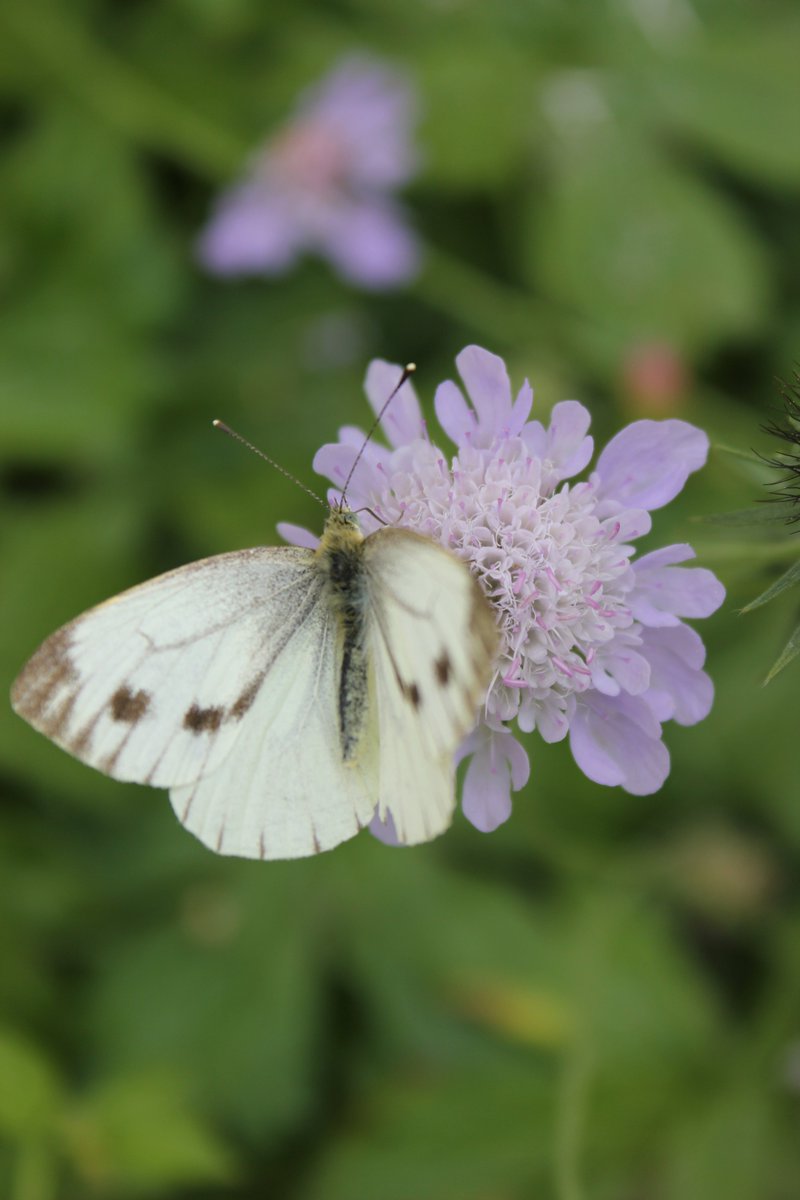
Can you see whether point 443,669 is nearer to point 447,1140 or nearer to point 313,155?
point 447,1140

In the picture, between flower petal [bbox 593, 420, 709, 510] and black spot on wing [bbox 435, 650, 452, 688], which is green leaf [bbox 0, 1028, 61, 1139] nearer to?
black spot on wing [bbox 435, 650, 452, 688]

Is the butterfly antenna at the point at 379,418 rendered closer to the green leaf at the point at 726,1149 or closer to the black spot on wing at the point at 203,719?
the black spot on wing at the point at 203,719

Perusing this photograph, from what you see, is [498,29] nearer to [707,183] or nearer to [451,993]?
[707,183]

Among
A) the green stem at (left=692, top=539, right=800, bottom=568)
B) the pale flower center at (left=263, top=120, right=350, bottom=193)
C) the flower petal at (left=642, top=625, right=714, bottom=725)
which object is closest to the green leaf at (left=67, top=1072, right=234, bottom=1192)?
the flower petal at (left=642, top=625, right=714, bottom=725)

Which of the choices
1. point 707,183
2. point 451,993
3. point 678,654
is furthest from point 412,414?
point 707,183

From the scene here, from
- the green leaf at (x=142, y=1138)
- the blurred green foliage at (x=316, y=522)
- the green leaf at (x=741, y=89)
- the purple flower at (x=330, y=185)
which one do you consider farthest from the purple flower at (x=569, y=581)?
the green leaf at (x=741, y=89)

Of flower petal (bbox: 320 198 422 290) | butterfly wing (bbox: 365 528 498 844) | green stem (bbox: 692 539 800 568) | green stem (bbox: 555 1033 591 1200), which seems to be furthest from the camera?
flower petal (bbox: 320 198 422 290)

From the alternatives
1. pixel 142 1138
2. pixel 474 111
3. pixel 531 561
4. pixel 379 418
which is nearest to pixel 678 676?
pixel 531 561
